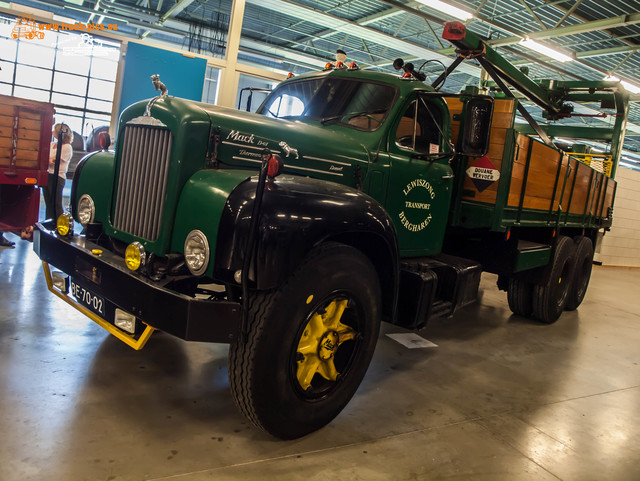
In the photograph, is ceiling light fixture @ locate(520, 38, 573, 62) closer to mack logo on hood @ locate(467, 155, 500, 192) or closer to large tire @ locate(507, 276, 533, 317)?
large tire @ locate(507, 276, 533, 317)

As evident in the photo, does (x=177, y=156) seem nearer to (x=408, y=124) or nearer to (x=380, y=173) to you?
(x=380, y=173)

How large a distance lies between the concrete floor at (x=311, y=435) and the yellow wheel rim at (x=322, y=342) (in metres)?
0.32

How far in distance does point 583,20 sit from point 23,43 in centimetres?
1139

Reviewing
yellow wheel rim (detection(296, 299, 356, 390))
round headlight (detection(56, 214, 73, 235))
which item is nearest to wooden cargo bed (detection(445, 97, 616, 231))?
yellow wheel rim (detection(296, 299, 356, 390))

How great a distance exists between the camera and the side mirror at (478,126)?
321cm

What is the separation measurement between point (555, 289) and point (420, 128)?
116 inches

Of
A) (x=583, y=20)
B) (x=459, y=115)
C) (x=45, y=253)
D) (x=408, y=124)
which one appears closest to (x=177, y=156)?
(x=45, y=253)

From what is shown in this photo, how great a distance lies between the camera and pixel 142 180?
267 centimetres

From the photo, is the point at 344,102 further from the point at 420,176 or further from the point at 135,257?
the point at 135,257

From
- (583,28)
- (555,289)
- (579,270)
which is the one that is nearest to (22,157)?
(555,289)

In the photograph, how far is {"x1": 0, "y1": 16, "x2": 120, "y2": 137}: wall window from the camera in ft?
35.7

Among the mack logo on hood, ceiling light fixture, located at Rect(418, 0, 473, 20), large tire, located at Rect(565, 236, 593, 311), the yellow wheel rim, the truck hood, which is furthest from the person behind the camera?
ceiling light fixture, located at Rect(418, 0, 473, 20)

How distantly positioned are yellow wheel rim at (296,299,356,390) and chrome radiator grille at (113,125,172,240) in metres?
0.90

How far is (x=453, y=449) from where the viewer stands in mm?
2646
